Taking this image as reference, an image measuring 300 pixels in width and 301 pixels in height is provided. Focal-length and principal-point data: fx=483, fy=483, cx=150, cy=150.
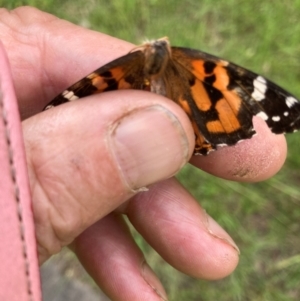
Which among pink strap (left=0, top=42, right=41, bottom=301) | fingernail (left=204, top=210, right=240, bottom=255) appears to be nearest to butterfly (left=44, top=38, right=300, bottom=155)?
pink strap (left=0, top=42, right=41, bottom=301)

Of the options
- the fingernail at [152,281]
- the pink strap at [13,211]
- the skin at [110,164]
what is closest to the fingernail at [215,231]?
the skin at [110,164]

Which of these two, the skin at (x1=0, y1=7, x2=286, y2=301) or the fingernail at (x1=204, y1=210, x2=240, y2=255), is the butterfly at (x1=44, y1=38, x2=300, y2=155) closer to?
the skin at (x1=0, y1=7, x2=286, y2=301)

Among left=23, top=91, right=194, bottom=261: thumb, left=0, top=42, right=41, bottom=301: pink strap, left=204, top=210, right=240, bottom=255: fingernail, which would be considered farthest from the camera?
left=204, top=210, right=240, bottom=255: fingernail

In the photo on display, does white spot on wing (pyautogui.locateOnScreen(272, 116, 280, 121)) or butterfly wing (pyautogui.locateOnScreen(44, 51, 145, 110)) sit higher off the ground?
butterfly wing (pyautogui.locateOnScreen(44, 51, 145, 110))

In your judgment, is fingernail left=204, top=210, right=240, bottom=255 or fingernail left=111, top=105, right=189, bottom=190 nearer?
fingernail left=111, top=105, right=189, bottom=190

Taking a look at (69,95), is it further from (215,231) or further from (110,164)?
(215,231)

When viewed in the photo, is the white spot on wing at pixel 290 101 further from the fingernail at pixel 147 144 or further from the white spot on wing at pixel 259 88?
the fingernail at pixel 147 144

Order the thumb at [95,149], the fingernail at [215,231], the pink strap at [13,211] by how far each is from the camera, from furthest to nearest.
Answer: the fingernail at [215,231], the thumb at [95,149], the pink strap at [13,211]

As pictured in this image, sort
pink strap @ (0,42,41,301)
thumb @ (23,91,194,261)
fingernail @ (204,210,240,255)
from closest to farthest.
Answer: pink strap @ (0,42,41,301) → thumb @ (23,91,194,261) → fingernail @ (204,210,240,255)
